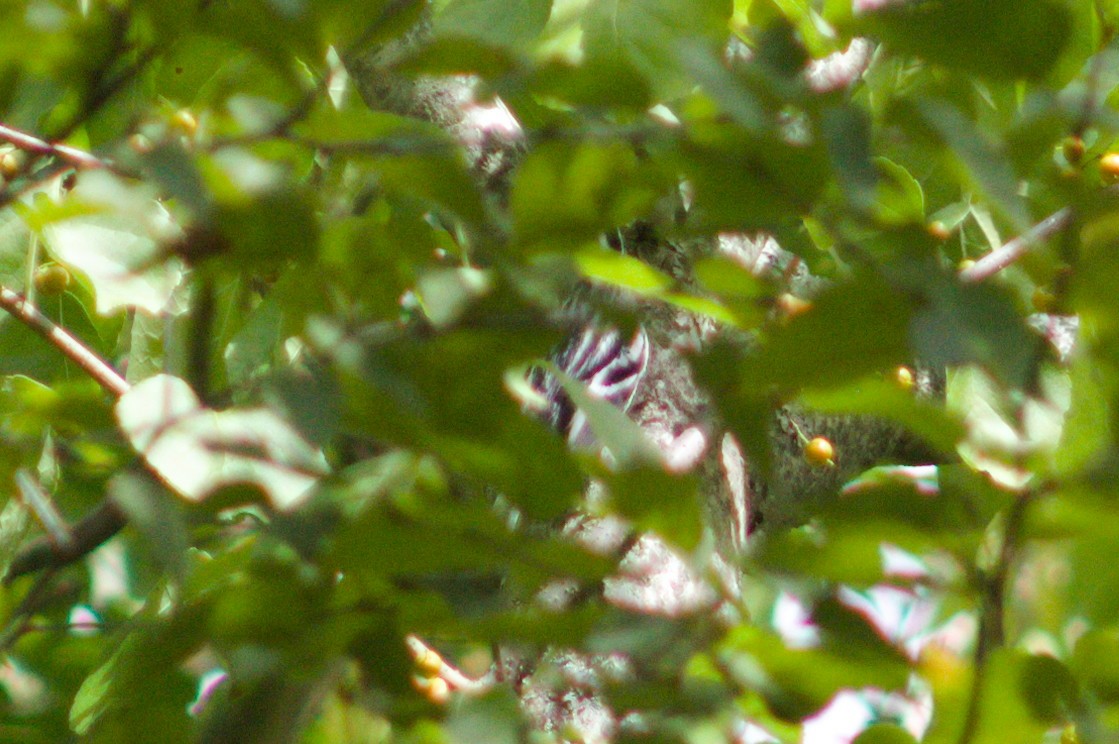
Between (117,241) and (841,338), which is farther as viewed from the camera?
(117,241)

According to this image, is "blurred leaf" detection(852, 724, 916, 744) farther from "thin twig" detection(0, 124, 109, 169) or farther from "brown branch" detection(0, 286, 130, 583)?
"thin twig" detection(0, 124, 109, 169)

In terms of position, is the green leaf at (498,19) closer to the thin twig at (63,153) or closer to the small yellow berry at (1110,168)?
the thin twig at (63,153)

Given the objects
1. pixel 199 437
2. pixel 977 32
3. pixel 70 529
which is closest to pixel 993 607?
pixel 977 32

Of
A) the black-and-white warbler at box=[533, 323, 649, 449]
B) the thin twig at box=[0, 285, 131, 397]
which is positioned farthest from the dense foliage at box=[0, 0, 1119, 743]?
the black-and-white warbler at box=[533, 323, 649, 449]

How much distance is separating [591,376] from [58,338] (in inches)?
34.0

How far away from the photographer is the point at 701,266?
1.75 ft

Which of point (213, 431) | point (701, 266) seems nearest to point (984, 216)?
point (701, 266)

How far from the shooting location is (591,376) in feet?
6.43

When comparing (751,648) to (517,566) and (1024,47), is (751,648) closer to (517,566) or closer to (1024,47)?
(517,566)

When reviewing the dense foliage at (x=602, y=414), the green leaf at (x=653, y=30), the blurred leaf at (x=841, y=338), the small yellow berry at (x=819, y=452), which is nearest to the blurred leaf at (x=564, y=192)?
the dense foliage at (x=602, y=414)

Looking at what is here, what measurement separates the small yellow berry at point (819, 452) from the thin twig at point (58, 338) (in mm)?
1023

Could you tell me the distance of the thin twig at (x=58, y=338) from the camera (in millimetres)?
1355

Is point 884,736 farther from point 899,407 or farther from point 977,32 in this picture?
point 977,32

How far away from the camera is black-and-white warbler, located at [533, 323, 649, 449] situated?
5.51ft
